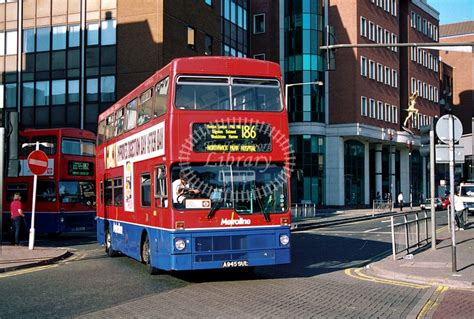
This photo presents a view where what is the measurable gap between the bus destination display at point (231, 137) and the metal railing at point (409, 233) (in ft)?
17.9

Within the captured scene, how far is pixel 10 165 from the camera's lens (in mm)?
16312

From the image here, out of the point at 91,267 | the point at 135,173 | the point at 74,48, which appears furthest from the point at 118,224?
the point at 74,48

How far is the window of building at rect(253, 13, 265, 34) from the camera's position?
60.6 m

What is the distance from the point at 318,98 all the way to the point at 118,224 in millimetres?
43918

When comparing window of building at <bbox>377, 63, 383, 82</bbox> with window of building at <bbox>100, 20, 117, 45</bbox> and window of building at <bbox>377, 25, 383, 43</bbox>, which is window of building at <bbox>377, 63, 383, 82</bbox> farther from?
window of building at <bbox>100, 20, 117, 45</bbox>

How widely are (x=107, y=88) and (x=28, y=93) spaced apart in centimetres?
640

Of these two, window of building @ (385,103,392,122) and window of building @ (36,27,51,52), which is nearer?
window of building @ (36,27,51,52)

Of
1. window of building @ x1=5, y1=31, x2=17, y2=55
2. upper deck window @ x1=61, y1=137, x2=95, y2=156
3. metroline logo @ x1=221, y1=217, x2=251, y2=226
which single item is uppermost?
window of building @ x1=5, y1=31, x2=17, y2=55

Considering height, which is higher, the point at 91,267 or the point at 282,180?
the point at 282,180

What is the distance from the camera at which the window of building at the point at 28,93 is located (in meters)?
41.0

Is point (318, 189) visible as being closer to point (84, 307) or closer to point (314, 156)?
point (314, 156)

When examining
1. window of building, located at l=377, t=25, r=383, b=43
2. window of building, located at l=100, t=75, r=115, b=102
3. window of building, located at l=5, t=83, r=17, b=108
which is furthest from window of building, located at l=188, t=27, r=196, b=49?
window of building, located at l=377, t=25, r=383, b=43

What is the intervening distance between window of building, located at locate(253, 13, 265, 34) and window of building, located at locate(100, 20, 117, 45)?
2454 cm

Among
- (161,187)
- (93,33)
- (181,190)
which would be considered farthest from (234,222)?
(93,33)
